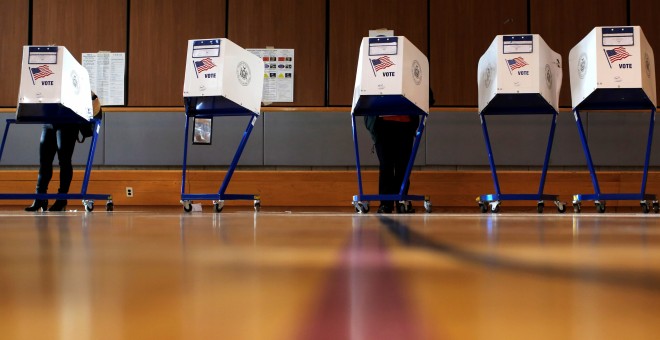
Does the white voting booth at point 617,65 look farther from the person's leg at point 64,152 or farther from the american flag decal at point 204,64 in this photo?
the person's leg at point 64,152

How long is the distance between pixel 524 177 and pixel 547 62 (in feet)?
6.88

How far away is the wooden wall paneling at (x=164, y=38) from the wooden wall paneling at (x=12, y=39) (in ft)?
3.49

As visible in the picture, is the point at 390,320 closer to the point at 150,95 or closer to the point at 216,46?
the point at 216,46

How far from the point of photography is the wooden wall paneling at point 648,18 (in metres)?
5.38

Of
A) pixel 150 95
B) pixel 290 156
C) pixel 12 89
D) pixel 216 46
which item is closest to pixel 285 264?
pixel 216 46

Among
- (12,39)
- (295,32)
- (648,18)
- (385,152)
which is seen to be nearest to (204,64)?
(385,152)

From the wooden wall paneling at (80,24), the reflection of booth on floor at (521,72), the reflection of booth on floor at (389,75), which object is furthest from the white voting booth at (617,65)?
the wooden wall paneling at (80,24)

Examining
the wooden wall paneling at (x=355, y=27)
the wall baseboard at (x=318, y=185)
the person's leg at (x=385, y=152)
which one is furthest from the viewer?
the wooden wall paneling at (x=355, y=27)

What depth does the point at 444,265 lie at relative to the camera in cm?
35

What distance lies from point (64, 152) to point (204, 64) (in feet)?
4.14

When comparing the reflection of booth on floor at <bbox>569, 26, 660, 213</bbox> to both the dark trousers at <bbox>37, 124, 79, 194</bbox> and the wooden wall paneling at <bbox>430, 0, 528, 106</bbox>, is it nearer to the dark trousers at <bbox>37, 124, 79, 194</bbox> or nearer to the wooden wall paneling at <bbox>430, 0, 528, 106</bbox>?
the wooden wall paneling at <bbox>430, 0, 528, 106</bbox>

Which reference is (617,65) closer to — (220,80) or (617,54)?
(617,54)

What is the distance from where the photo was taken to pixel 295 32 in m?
5.58

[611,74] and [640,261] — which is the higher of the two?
[611,74]
